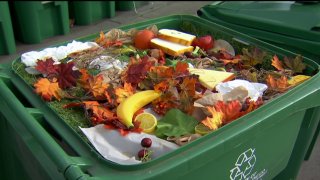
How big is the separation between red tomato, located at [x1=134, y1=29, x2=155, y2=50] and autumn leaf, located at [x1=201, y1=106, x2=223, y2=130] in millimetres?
702

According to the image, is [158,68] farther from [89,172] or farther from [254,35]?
[254,35]

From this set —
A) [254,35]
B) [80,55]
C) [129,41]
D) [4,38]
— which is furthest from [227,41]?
[4,38]

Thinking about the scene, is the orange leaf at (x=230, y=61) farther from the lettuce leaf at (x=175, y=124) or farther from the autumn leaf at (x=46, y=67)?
the autumn leaf at (x=46, y=67)

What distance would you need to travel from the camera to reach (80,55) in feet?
5.52

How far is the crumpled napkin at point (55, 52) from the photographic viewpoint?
1.62 m

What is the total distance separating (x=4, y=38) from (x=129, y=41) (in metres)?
1.92

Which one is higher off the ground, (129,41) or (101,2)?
(129,41)

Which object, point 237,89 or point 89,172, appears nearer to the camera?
point 89,172

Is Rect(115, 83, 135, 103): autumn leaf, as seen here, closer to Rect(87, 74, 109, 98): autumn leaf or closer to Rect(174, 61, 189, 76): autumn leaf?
Rect(87, 74, 109, 98): autumn leaf

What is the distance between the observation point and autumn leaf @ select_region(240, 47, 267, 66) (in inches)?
65.4

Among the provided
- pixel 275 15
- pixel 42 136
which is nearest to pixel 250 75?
pixel 275 15

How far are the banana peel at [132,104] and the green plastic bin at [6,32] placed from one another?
2333mm

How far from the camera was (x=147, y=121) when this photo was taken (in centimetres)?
127

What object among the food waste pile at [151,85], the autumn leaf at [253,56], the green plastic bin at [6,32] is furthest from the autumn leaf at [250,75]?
the green plastic bin at [6,32]
